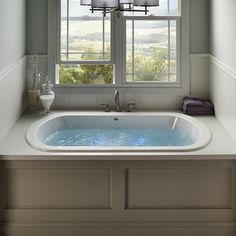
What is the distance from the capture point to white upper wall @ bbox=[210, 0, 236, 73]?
4154mm

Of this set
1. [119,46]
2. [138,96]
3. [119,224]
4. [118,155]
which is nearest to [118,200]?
[119,224]

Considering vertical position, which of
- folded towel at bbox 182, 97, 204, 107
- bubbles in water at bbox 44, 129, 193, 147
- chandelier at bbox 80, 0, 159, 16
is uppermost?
chandelier at bbox 80, 0, 159, 16

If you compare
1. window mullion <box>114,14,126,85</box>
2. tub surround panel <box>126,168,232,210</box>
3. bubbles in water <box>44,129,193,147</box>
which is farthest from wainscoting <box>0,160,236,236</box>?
window mullion <box>114,14,126,85</box>

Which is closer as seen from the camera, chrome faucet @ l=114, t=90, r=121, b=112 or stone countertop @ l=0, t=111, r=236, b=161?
stone countertop @ l=0, t=111, r=236, b=161

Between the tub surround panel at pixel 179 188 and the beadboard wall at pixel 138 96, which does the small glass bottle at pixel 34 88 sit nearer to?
the beadboard wall at pixel 138 96

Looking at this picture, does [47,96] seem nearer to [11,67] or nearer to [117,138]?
[11,67]

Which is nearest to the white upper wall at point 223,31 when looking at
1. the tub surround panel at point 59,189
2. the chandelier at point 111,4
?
the chandelier at point 111,4

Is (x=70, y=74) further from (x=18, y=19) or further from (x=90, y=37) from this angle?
(x=18, y=19)

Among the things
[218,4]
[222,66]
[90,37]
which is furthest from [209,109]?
[90,37]

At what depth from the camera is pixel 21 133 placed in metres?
4.34

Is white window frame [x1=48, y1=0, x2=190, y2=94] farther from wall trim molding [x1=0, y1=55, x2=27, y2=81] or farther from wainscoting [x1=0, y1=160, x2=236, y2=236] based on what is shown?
wainscoting [x1=0, y1=160, x2=236, y2=236]

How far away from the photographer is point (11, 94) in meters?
4.50

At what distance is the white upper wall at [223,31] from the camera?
4.15m

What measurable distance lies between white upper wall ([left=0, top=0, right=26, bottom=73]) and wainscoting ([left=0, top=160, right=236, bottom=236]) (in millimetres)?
1023
